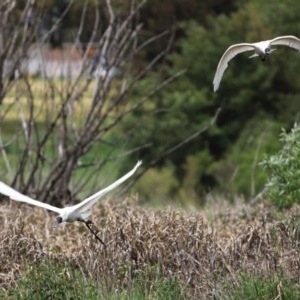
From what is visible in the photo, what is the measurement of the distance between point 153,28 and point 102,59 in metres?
19.5

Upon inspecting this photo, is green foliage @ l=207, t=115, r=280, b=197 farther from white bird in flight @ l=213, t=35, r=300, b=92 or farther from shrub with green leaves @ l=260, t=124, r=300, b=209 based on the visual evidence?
white bird in flight @ l=213, t=35, r=300, b=92

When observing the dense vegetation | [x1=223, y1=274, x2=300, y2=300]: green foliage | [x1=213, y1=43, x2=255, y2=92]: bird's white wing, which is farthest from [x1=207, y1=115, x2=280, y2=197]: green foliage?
[x1=223, y1=274, x2=300, y2=300]: green foliage

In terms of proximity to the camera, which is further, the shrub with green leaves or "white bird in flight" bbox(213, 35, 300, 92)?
the shrub with green leaves

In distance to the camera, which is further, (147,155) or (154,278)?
(147,155)

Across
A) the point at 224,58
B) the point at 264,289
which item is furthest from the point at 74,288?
the point at 224,58

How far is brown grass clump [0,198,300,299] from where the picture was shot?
8.62 meters

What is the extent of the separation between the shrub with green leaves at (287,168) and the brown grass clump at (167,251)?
502 millimetres

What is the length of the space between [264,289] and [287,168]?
2.63m

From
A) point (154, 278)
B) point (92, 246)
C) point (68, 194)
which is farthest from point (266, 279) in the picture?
A: point (68, 194)

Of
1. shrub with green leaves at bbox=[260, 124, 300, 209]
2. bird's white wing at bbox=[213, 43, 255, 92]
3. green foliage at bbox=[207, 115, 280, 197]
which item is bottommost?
green foliage at bbox=[207, 115, 280, 197]

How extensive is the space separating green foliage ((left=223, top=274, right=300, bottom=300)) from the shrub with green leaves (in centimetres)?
231

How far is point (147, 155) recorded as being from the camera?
2914 cm

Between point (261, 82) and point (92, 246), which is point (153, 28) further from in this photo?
point (92, 246)

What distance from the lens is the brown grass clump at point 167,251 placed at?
28.3 feet
